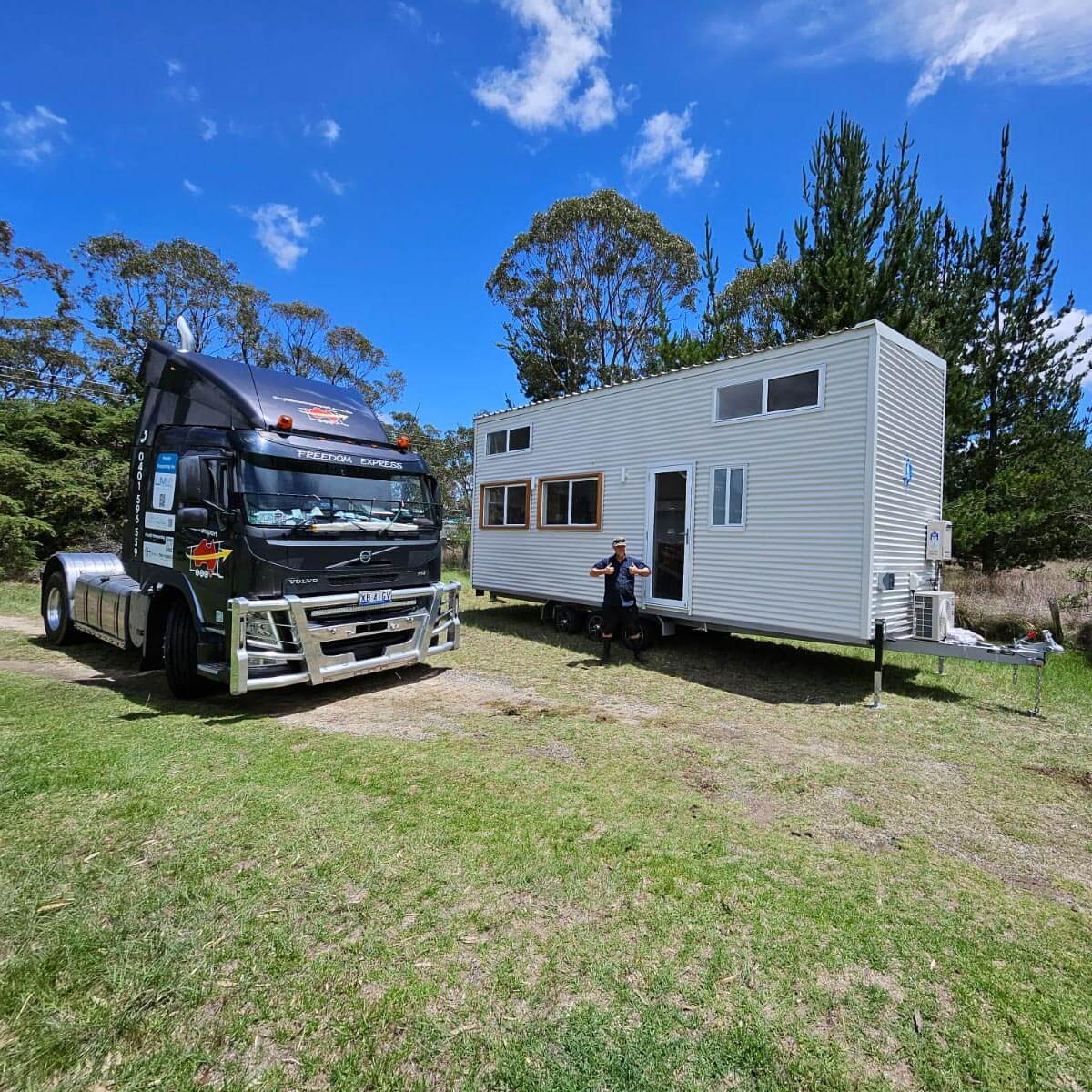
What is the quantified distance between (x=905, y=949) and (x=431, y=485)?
5533 millimetres

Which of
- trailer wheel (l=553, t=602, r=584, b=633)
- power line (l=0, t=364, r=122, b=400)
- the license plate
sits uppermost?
power line (l=0, t=364, r=122, b=400)

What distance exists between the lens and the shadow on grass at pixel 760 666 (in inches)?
265

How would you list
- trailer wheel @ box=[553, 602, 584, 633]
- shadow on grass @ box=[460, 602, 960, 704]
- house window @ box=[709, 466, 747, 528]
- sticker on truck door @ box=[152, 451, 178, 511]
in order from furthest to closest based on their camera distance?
trailer wheel @ box=[553, 602, 584, 633] < house window @ box=[709, 466, 747, 528] < shadow on grass @ box=[460, 602, 960, 704] < sticker on truck door @ box=[152, 451, 178, 511]

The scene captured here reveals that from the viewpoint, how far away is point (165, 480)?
5977 millimetres

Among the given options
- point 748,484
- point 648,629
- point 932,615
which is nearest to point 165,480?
point 648,629

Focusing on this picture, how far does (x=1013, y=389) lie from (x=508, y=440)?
36.1 feet

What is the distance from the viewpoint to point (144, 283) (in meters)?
22.7

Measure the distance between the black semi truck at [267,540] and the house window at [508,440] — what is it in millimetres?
4187

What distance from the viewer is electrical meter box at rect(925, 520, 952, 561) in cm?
729

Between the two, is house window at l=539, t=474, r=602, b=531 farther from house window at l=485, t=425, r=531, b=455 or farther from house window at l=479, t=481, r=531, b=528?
house window at l=485, t=425, r=531, b=455

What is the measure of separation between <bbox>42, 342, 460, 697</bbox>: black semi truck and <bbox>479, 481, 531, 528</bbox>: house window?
13.1 feet

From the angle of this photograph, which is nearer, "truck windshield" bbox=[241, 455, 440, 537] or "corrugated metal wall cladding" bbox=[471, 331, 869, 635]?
"truck windshield" bbox=[241, 455, 440, 537]

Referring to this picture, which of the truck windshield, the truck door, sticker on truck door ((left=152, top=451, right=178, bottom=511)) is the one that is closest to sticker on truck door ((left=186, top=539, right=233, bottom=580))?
the truck door

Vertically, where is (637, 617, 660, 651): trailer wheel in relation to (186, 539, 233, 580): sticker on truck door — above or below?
below
